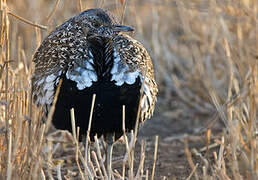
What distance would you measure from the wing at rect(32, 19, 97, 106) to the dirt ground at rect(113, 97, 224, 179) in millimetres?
997

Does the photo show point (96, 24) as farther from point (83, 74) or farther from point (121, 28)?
point (83, 74)

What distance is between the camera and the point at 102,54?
135 inches

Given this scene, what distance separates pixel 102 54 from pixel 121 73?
0.77 feet

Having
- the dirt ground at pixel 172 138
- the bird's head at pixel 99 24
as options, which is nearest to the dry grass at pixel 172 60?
the dirt ground at pixel 172 138

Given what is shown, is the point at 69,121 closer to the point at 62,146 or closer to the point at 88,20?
the point at 88,20

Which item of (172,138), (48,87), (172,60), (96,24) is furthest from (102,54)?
(172,60)

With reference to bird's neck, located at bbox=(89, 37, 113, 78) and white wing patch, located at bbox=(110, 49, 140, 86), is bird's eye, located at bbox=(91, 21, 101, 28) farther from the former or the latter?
white wing patch, located at bbox=(110, 49, 140, 86)

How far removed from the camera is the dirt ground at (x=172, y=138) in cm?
413

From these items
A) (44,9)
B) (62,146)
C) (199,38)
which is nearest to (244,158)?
(62,146)

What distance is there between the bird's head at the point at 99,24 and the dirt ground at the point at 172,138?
96 centimetres

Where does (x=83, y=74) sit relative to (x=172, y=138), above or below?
above

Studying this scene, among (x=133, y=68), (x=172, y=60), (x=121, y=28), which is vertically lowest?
(x=133, y=68)

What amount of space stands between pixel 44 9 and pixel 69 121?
4254mm

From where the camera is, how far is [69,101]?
128 inches
